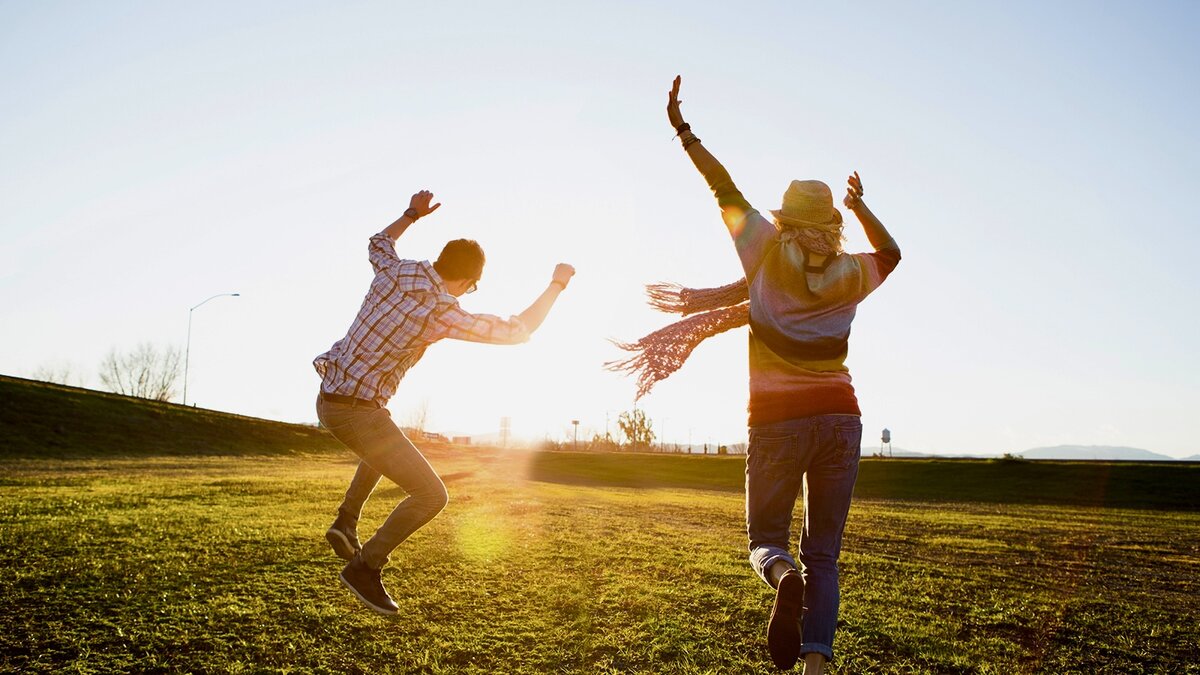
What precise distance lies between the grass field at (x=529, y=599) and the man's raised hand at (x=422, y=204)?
315 centimetres

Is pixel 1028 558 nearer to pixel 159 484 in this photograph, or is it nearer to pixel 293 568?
pixel 293 568

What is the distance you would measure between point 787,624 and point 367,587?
2.80 meters

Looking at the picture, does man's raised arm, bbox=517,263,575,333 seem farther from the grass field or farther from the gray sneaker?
the grass field

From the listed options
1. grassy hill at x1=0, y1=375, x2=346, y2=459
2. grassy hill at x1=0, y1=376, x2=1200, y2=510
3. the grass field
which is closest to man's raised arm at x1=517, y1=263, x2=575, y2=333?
the grass field

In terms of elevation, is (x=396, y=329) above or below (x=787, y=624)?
above

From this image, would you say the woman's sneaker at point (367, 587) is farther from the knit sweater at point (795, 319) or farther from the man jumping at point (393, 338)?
the knit sweater at point (795, 319)

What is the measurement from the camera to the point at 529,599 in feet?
24.7

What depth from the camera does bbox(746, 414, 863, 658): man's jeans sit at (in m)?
3.80

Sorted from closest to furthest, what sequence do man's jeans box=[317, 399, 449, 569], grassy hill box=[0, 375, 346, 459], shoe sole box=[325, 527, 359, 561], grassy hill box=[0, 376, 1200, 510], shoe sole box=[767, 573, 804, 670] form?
1. shoe sole box=[767, 573, 804, 670]
2. man's jeans box=[317, 399, 449, 569]
3. shoe sole box=[325, 527, 359, 561]
4. grassy hill box=[0, 376, 1200, 510]
5. grassy hill box=[0, 375, 346, 459]

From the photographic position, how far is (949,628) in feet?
23.0

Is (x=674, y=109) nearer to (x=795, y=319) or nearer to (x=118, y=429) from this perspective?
(x=795, y=319)

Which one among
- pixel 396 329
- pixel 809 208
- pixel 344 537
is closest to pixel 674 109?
pixel 809 208

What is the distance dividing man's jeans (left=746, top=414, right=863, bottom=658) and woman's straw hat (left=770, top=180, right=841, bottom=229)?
1033 millimetres

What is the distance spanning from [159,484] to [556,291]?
19221 mm
